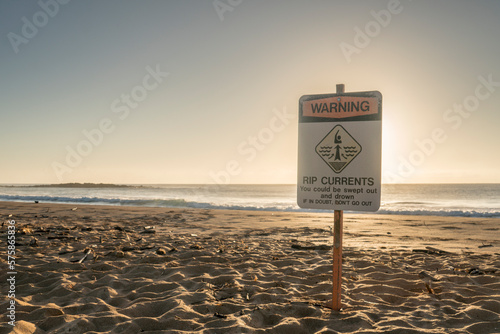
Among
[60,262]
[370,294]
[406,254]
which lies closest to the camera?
[370,294]

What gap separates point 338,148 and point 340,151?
37 mm

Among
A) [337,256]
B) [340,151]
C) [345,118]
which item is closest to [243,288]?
[337,256]

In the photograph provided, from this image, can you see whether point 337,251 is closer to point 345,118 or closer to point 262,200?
point 345,118

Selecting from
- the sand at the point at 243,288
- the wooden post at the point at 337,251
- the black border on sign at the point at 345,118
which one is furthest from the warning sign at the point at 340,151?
the sand at the point at 243,288

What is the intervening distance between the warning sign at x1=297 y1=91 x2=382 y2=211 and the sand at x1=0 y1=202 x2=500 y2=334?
4.10 feet

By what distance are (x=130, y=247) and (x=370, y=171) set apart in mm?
5301

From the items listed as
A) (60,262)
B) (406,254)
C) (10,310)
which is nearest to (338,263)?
(10,310)

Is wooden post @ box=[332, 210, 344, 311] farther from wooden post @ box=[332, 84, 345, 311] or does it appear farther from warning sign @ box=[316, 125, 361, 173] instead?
warning sign @ box=[316, 125, 361, 173]

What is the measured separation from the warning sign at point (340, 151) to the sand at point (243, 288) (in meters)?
1.25

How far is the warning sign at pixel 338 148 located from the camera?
Result: 3281mm

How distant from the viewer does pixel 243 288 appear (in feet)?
13.7

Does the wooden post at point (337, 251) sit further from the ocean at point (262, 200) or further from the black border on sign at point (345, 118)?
the ocean at point (262, 200)

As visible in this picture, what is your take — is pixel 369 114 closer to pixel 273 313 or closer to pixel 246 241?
pixel 273 313

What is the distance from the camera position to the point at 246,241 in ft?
26.1
